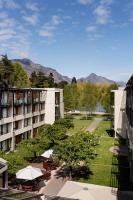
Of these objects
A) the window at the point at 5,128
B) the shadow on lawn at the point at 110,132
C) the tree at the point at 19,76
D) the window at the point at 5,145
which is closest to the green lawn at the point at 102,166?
the shadow on lawn at the point at 110,132

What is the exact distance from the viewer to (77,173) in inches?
1334

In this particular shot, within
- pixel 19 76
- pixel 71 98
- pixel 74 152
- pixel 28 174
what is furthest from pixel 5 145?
pixel 19 76

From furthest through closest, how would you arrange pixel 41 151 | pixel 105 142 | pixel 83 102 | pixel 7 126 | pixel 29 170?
pixel 83 102 < pixel 105 142 < pixel 7 126 < pixel 41 151 < pixel 29 170

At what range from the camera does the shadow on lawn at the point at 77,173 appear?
32.6m

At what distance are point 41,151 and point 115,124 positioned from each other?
25.0 metres

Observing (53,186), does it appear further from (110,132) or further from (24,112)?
(110,132)

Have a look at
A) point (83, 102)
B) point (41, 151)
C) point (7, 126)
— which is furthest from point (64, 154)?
point (83, 102)

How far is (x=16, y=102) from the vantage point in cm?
4931

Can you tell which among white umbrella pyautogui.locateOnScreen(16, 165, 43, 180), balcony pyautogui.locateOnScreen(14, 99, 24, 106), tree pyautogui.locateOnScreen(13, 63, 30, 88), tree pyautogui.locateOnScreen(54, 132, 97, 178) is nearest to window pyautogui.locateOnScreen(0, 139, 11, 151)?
balcony pyautogui.locateOnScreen(14, 99, 24, 106)

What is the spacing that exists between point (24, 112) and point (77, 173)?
21908 mm

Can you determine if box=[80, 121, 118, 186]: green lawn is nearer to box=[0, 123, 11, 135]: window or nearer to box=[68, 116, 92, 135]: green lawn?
box=[68, 116, 92, 135]: green lawn

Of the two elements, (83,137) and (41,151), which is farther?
(41,151)

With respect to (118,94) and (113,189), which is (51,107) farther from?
(113,189)

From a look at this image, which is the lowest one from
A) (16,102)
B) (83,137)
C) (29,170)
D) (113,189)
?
(113,189)
